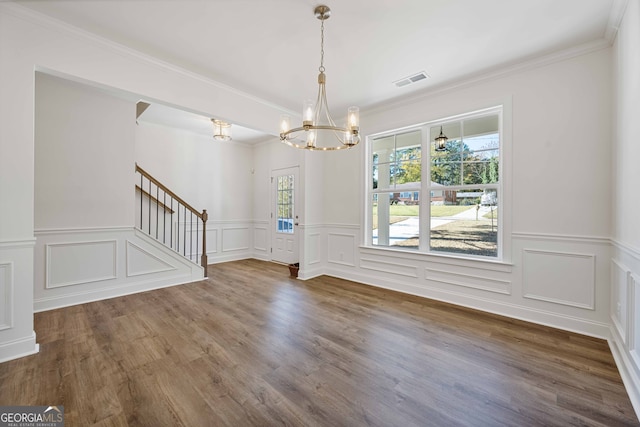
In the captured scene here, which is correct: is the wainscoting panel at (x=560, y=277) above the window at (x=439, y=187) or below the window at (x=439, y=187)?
below

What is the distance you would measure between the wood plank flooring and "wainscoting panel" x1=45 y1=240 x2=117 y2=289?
0.40 m

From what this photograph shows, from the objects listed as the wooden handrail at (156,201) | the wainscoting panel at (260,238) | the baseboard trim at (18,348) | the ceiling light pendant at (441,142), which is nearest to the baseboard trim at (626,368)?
the ceiling light pendant at (441,142)

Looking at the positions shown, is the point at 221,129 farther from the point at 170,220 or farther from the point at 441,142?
the point at 441,142

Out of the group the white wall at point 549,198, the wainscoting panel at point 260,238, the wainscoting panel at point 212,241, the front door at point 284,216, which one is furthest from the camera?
the wainscoting panel at point 260,238

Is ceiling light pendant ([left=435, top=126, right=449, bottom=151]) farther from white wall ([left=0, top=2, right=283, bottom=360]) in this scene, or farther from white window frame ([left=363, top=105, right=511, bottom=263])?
white wall ([left=0, top=2, right=283, bottom=360])

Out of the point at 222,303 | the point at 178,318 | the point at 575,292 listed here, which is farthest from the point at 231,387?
the point at 575,292

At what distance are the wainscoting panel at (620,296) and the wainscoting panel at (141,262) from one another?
5.42 metres

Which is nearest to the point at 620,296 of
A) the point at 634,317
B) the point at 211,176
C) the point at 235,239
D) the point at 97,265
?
the point at 634,317

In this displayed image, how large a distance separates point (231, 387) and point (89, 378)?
1.08 metres

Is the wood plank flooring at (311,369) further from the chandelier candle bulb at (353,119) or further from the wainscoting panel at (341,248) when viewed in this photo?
the chandelier candle bulb at (353,119)

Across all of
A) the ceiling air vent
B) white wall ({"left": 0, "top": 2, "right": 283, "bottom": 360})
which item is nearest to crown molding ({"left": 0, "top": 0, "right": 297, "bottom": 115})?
white wall ({"left": 0, "top": 2, "right": 283, "bottom": 360})

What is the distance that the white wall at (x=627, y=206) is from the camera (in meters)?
1.86

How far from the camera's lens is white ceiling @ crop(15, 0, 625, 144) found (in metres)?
2.17

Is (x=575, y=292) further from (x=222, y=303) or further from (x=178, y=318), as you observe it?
(x=178, y=318)
